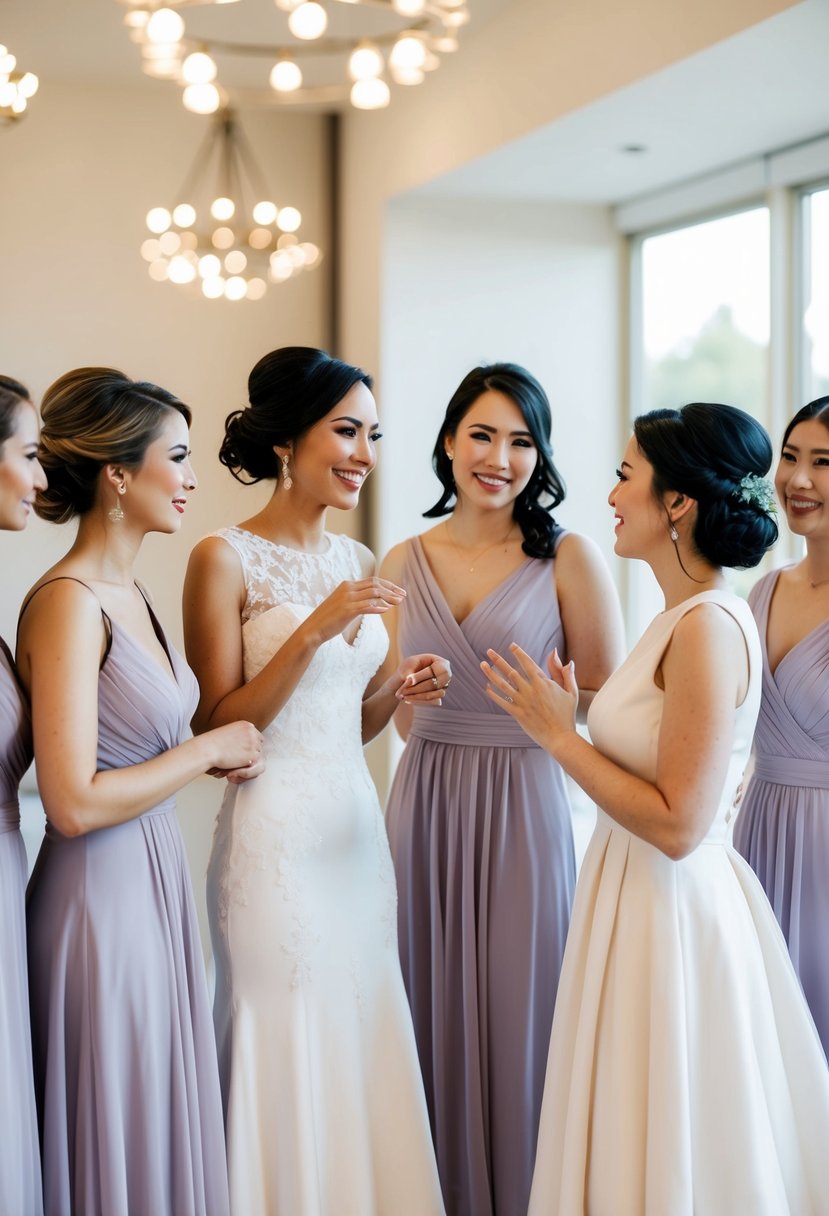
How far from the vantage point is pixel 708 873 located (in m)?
2.28

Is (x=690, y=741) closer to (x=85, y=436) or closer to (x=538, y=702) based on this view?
(x=538, y=702)

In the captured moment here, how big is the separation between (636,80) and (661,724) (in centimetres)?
294

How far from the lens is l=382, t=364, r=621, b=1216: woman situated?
3.03 m

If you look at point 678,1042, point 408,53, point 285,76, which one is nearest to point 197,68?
point 285,76

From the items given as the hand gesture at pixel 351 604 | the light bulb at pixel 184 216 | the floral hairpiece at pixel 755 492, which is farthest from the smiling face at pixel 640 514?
the light bulb at pixel 184 216

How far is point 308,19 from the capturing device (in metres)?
3.03

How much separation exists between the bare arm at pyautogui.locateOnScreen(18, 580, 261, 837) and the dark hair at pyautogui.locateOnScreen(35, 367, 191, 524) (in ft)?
0.73

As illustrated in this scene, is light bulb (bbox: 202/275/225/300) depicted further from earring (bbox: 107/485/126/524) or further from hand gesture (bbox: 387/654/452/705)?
earring (bbox: 107/485/126/524)

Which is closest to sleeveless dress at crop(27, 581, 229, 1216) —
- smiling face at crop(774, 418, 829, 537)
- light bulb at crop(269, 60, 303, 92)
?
smiling face at crop(774, 418, 829, 537)

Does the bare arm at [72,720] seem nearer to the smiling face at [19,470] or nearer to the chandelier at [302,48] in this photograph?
the smiling face at [19,470]

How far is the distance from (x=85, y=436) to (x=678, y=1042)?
150 centimetres

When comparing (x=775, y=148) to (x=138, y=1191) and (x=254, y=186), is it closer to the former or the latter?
(x=254, y=186)

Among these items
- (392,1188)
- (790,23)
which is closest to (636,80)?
(790,23)

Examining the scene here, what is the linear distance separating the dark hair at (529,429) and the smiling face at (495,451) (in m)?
0.02
